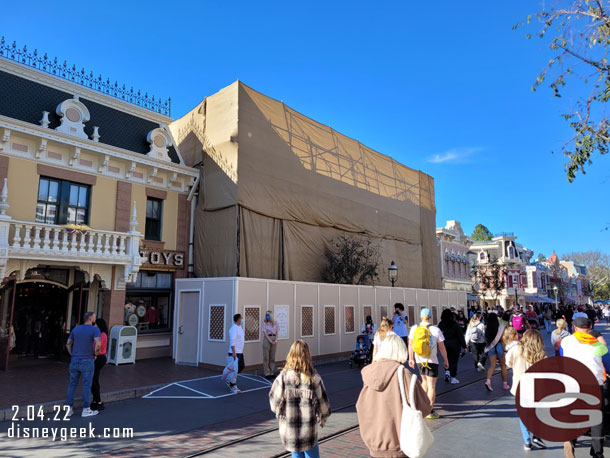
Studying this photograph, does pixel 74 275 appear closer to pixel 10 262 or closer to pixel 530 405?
pixel 10 262

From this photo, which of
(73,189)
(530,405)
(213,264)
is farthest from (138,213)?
(530,405)

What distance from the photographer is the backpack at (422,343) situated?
7.52 metres

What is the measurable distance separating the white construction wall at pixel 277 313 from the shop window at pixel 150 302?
1175 millimetres

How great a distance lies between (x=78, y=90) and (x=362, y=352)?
1307cm

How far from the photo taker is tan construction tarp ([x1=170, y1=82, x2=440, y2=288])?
1581 cm

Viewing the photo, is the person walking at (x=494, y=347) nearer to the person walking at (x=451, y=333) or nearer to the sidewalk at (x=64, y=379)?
the person walking at (x=451, y=333)

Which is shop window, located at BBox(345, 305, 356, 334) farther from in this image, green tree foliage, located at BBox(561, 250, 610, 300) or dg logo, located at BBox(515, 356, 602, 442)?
green tree foliage, located at BBox(561, 250, 610, 300)

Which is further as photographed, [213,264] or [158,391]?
[213,264]

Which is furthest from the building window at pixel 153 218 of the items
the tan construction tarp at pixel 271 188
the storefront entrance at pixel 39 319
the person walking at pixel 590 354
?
the person walking at pixel 590 354

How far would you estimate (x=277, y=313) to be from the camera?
14.0 m

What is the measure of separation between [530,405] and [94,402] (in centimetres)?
753

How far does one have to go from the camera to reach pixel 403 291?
2052cm

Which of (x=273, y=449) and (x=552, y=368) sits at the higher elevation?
(x=552, y=368)

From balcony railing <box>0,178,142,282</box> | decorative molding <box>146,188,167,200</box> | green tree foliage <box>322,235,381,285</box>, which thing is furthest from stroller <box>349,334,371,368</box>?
decorative molding <box>146,188,167,200</box>
